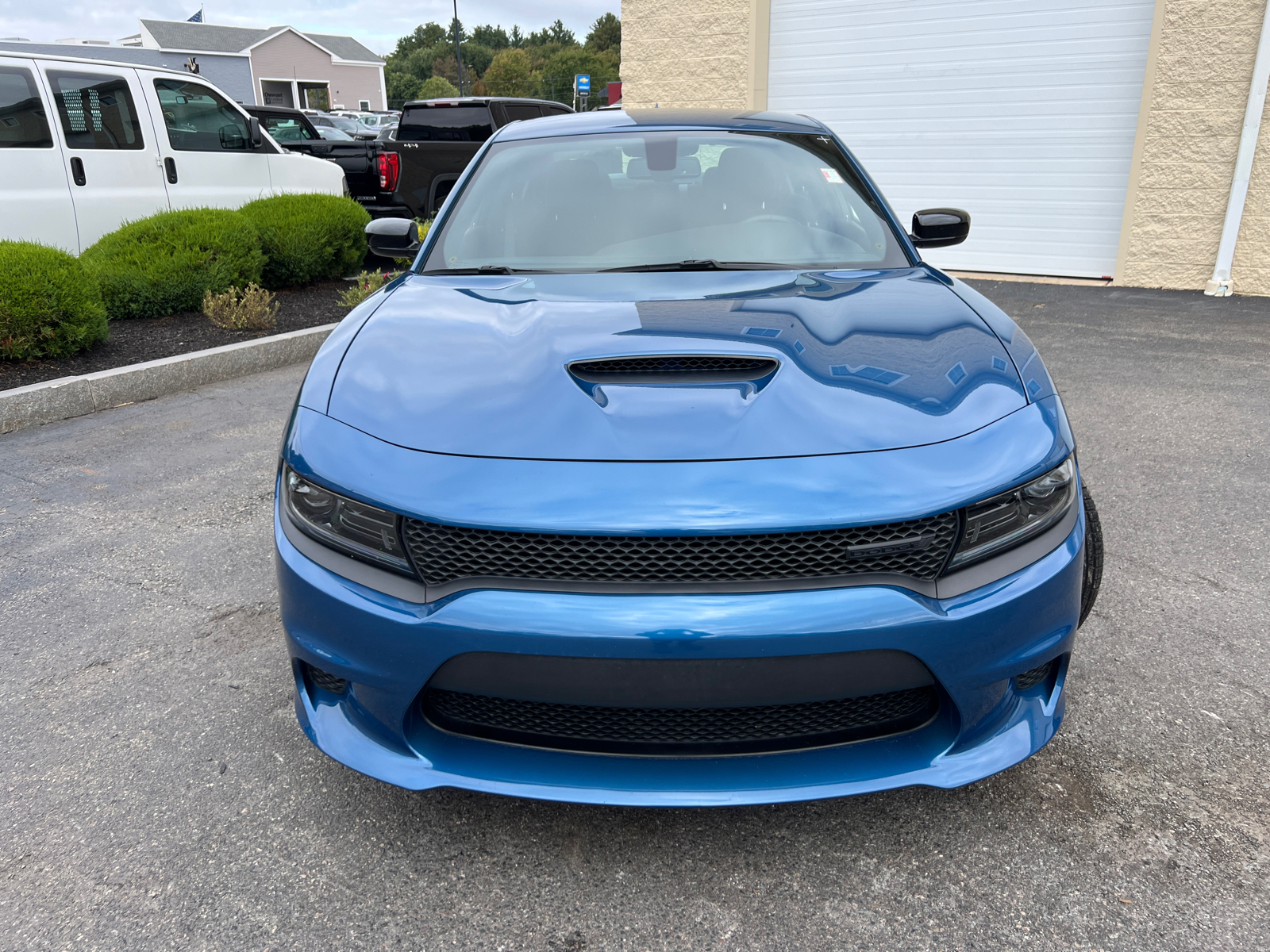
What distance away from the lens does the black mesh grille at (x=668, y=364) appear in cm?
193

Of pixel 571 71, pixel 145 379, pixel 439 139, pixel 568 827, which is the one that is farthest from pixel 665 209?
pixel 571 71

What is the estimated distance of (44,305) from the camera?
18.5 ft

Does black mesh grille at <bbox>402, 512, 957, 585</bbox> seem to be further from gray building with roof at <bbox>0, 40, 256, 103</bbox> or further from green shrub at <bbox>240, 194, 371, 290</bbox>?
gray building with roof at <bbox>0, 40, 256, 103</bbox>

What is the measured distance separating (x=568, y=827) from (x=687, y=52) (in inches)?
461

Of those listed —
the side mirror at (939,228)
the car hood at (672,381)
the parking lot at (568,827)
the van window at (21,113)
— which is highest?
the van window at (21,113)

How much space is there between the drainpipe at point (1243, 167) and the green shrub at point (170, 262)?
9.17m

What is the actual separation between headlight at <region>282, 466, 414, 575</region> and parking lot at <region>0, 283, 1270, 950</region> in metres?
0.72

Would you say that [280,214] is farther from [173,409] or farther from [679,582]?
[679,582]

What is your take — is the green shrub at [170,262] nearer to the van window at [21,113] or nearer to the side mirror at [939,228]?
the van window at [21,113]

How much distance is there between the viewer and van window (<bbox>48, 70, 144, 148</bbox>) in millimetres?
7402

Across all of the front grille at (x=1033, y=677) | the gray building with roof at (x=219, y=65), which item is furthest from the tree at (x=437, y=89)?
the front grille at (x=1033, y=677)

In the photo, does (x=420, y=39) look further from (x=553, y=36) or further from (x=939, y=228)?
(x=939, y=228)

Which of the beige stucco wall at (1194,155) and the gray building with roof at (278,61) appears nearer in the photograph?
the beige stucco wall at (1194,155)

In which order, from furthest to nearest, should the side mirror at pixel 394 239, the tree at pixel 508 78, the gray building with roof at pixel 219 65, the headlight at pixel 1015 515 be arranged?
the tree at pixel 508 78, the gray building with roof at pixel 219 65, the side mirror at pixel 394 239, the headlight at pixel 1015 515
